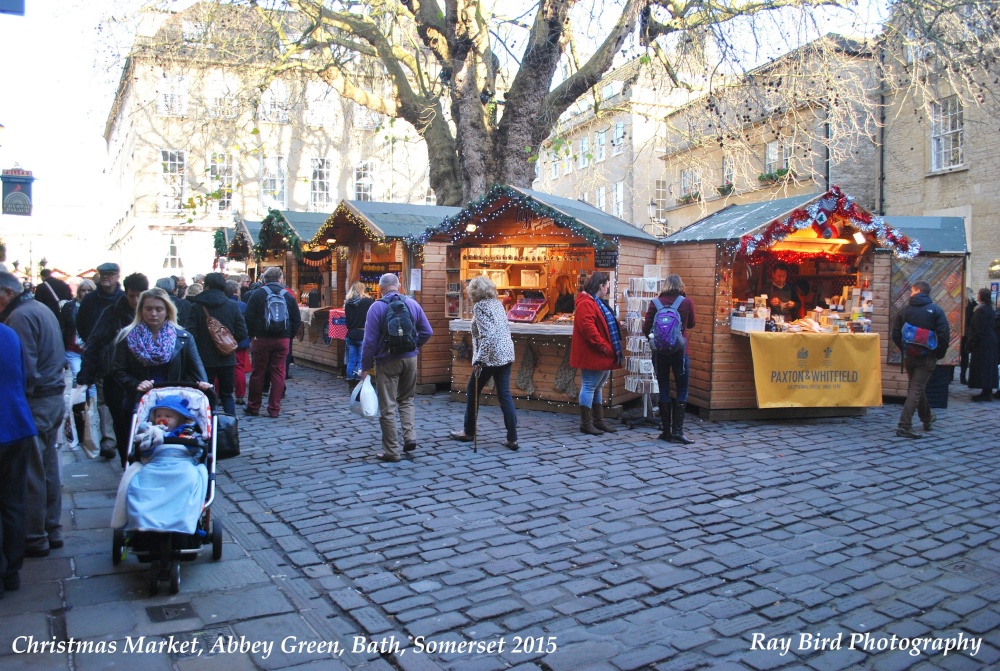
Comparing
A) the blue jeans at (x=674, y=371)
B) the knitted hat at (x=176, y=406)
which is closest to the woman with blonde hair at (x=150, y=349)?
the knitted hat at (x=176, y=406)

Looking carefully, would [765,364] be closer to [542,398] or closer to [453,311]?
[542,398]

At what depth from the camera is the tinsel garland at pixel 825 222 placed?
Result: 9391 mm

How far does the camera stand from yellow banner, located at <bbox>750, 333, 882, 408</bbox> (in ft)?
31.0

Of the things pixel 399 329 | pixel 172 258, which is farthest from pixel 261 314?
pixel 172 258

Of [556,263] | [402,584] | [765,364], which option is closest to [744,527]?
[402,584]

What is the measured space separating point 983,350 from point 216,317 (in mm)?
11089

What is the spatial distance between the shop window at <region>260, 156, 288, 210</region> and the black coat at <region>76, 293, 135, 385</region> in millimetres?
30561

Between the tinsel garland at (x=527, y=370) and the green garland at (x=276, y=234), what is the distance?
20.8ft

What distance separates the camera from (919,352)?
28.2 feet

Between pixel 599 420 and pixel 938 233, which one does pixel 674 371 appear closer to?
pixel 599 420

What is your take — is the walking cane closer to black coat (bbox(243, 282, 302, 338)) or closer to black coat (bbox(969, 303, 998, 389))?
black coat (bbox(243, 282, 302, 338))

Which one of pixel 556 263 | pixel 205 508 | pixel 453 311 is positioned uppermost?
pixel 556 263

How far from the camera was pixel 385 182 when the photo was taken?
38594 mm

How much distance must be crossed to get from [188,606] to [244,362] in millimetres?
7078
